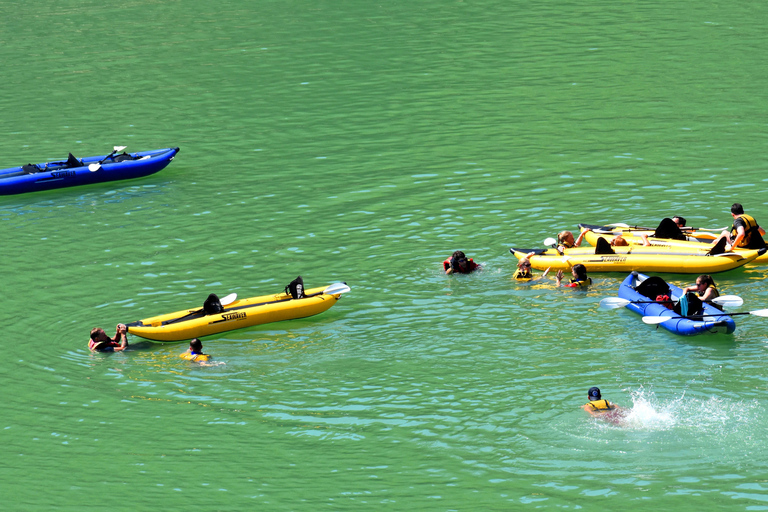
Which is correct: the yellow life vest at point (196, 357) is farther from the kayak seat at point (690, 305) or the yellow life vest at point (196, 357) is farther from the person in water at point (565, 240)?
the kayak seat at point (690, 305)

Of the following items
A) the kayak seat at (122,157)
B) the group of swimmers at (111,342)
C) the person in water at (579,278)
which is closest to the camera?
the group of swimmers at (111,342)

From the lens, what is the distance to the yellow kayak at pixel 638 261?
79.0 ft

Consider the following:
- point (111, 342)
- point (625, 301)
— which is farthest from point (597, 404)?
point (111, 342)

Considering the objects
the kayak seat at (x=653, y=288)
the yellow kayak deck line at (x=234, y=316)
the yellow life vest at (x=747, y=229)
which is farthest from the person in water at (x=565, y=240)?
the yellow kayak deck line at (x=234, y=316)

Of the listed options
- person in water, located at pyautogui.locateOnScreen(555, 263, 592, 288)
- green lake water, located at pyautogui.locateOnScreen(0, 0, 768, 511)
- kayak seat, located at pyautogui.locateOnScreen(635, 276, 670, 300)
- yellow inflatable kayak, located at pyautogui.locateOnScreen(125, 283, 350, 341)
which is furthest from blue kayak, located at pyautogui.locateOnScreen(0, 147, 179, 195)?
kayak seat, located at pyautogui.locateOnScreen(635, 276, 670, 300)

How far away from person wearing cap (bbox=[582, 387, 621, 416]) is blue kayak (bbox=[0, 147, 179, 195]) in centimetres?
2243

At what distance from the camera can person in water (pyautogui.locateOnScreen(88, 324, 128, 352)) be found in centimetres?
2180

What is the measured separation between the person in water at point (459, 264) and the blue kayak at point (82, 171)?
48.4 feet

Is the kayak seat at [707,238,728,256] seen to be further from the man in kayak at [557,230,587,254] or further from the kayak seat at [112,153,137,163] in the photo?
the kayak seat at [112,153,137,163]

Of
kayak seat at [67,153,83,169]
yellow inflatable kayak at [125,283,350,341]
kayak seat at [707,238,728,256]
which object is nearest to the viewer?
yellow inflatable kayak at [125,283,350,341]

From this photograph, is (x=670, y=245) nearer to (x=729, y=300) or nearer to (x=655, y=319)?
(x=729, y=300)

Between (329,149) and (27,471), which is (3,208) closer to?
(329,149)

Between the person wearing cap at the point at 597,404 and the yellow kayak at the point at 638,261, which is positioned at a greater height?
A: the yellow kayak at the point at 638,261

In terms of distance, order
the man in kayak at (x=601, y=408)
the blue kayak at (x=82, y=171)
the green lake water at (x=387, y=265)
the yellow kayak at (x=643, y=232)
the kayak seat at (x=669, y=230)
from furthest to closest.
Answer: the blue kayak at (x=82, y=171)
the yellow kayak at (x=643, y=232)
the kayak seat at (x=669, y=230)
the man in kayak at (x=601, y=408)
the green lake water at (x=387, y=265)
